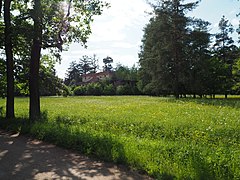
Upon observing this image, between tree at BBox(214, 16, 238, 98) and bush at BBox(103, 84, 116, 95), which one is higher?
tree at BBox(214, 16, 238, 98)

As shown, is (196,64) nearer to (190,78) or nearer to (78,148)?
(190,78)

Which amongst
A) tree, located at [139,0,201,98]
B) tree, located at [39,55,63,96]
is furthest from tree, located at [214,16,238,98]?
tree, located at [39,55,63,96]

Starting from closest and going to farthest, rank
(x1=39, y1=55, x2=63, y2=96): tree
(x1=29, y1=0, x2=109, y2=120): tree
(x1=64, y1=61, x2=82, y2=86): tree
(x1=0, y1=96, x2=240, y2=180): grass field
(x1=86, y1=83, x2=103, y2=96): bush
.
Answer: (x1=0, y1=96, x2=240, y2=180): grass field
(x1=29, y1=0, x2=109, y2=120): tree
(x1=39, y1=55, x2=63, y2=96): tree
(x1=86, y1=83, x2=103, y2=96): bush
(x1=64, y1=61, x2=82, y2=86): tree

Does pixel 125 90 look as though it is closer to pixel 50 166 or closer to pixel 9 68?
pixel 9 68

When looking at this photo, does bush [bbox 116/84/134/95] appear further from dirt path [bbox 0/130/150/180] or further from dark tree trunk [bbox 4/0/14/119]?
dirt path [bbox 0/130/150/180]

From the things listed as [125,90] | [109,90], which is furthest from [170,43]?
[109,90]

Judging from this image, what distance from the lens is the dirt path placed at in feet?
20.6

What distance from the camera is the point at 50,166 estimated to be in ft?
23.2

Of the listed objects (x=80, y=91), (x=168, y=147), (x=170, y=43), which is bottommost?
(x=168, y=147)

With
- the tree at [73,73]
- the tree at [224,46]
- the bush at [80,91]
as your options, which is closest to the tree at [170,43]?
the tree at [224,46]

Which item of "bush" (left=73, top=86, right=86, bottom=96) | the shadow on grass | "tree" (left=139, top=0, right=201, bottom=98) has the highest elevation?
"tree" (left=139, top=0, right=201, bottom=98)

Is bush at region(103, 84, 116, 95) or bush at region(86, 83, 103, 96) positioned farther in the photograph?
bush at region(86, 83, 103, 96)

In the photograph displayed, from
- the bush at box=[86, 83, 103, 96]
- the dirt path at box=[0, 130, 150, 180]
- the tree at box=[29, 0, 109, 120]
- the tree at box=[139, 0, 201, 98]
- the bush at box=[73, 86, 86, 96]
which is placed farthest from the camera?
the bush at box=[73, 86, 86, 96]

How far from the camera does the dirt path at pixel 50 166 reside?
6.27 metres
